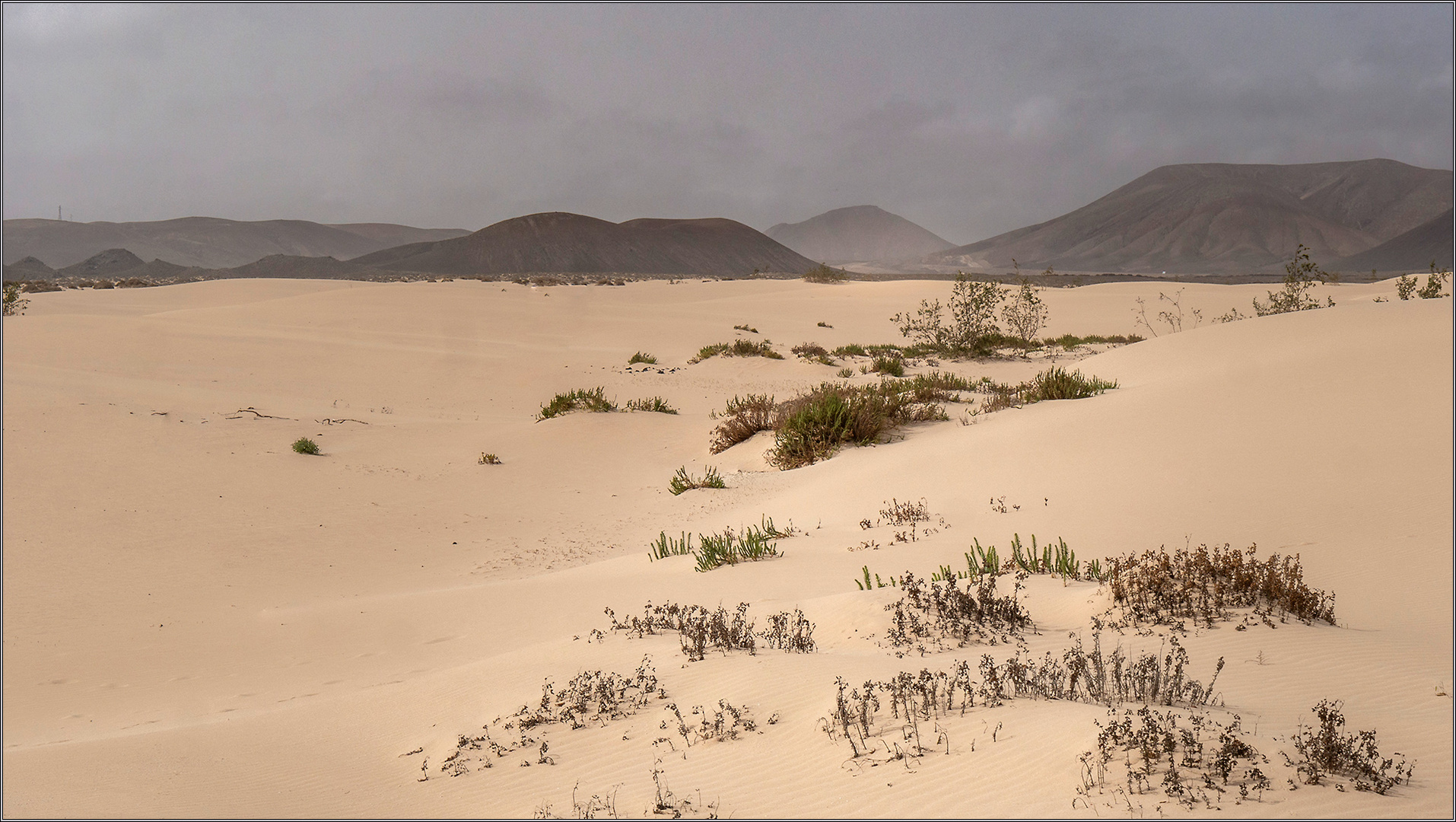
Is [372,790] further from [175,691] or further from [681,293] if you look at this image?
[681,293]

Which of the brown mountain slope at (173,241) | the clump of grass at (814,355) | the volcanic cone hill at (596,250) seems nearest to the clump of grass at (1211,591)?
the clump of grass at (814,355)

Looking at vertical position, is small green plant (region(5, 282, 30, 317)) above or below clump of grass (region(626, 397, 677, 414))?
above

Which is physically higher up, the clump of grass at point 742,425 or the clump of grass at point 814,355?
the clump of grass at point 814,355

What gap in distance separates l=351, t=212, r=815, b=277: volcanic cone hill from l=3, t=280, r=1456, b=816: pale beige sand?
332 ft

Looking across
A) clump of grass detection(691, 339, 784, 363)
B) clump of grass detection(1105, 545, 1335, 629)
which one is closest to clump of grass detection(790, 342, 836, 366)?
clump of grass detection(691, 339, 784, 363)

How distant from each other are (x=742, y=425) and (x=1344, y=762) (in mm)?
9989

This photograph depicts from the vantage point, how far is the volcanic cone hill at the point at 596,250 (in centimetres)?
11875

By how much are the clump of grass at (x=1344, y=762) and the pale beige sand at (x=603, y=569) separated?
0.26ft

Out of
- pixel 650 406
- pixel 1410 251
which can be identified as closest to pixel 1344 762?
pixel 650 406

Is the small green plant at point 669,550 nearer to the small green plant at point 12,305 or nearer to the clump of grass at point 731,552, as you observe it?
the clump of grass at point 731,552

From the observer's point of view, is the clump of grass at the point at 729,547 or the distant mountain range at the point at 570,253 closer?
the clump of grass at the point at 729,547

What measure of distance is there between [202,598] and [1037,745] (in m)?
6.01

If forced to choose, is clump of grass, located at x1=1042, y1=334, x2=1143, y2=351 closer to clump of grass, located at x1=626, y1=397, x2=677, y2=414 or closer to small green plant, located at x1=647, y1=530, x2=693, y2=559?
clump of grass, located at x1=626, y1=397, x2=677, y2=414

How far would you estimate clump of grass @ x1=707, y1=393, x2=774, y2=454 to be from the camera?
12344 mm
